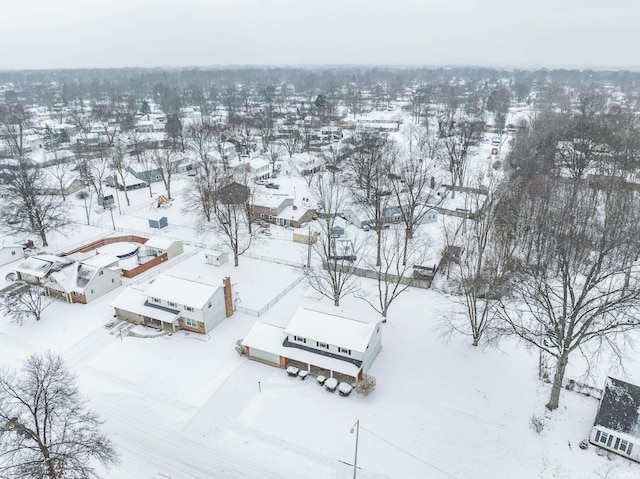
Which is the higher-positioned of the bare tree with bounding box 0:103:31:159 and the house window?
the bare tree with bounding box 0:103:31:159

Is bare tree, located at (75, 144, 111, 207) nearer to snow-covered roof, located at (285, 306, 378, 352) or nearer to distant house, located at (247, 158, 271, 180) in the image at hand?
distant house, located at (247, 158, 271, 180)

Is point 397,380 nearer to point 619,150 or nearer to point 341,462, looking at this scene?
point 341,462

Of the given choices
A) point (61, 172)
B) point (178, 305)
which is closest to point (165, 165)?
point (61, 172)

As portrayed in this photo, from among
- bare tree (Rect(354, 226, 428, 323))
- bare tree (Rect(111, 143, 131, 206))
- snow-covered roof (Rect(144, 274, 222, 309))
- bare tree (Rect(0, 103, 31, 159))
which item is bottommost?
bare tree (Rect(354, 226, 428, 323))

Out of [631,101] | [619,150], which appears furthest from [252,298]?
[631,101]

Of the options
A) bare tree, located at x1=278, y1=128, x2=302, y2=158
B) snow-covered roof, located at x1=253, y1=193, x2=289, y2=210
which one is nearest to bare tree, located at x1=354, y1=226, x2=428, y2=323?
snow-covered roof, located at x1=253, y1=193, x2=289, y2=210

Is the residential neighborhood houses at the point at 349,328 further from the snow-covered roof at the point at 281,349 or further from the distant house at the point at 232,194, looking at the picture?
the distant house at the point at 232,194
